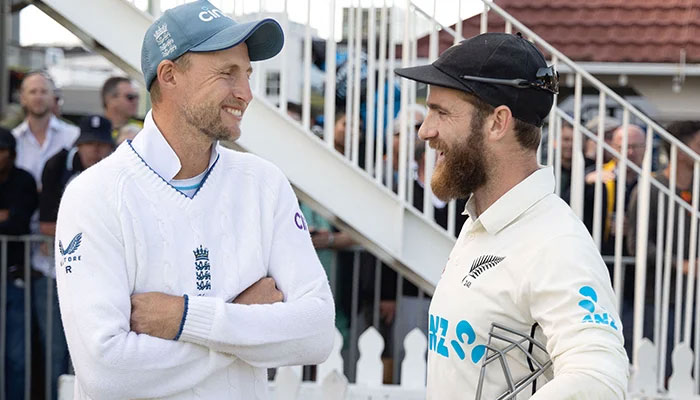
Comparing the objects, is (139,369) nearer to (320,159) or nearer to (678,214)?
(320,159)

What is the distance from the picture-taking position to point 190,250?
105 inches

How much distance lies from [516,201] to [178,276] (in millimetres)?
908

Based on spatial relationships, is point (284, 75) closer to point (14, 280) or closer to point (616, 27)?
point (14, 280)

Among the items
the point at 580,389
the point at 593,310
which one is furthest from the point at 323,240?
the point at 580,389

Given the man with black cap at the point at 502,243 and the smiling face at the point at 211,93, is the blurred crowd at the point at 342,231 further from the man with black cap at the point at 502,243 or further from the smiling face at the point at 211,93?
the man with black cap at the point at 502,243

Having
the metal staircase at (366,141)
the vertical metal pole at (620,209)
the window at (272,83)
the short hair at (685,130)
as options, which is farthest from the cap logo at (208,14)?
the short hair at (685,130)

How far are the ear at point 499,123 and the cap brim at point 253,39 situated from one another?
0.70 m

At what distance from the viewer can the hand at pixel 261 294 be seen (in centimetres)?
273

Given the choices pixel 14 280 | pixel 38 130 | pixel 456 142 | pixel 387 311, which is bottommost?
pixel 387 311

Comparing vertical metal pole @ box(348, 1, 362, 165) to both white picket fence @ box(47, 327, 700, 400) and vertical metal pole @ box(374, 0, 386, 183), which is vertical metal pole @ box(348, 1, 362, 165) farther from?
white picket fence @ box(47, 327, 700, 400)

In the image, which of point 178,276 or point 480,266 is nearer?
point 480,266

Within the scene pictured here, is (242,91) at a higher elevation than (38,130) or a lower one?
higher

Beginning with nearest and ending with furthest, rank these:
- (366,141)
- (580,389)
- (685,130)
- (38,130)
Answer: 1. (580,389)
2. (366,141)
3. (685,130)
4. (38,130)

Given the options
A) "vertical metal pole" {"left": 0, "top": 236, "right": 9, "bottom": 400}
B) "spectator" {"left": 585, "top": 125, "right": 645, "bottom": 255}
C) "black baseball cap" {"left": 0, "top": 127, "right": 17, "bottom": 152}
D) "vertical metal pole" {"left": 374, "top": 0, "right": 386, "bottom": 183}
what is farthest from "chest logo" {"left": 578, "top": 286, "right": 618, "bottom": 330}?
"black baseball cap" {"left": 0, "top": 127, "right": 17, "bottom": 152}
